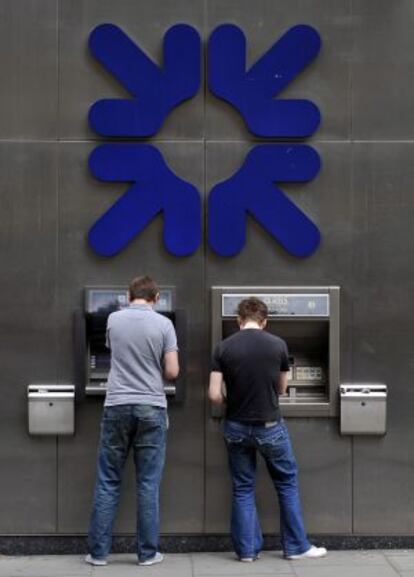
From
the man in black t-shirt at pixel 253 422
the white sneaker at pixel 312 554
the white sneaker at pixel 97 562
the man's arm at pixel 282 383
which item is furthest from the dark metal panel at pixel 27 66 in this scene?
the white sneaker at pixel 312 554

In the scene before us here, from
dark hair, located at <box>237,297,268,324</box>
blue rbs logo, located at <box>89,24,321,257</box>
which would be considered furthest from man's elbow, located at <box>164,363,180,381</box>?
blue rbs logo, located at <box>89,24,321,257</box>

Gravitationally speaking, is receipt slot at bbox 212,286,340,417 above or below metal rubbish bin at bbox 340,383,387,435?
above

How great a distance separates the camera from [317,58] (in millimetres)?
6824

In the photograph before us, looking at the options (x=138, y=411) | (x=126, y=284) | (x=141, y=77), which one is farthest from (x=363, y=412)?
(x=141, y=77)

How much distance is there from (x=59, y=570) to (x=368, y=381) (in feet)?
7.54

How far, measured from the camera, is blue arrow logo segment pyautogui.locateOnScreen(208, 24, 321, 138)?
6770 mm

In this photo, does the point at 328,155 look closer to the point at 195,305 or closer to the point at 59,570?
the point at 195,305

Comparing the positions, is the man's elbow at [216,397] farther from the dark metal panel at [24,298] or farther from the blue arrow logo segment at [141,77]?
the blue arrow logo segment at [141,77]

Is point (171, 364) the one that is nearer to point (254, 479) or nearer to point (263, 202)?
point (254, 479)

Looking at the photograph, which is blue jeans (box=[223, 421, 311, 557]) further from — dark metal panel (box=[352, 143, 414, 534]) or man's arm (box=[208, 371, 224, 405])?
dark metal panel (box=[352, 143, 414, 534])

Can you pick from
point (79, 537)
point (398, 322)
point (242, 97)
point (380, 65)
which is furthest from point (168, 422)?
point (380, 65)

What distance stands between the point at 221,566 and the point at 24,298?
2.11 meters

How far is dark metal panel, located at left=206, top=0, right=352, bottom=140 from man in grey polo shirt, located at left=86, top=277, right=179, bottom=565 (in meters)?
1.26

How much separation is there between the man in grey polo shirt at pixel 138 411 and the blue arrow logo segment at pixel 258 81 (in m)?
1.31
